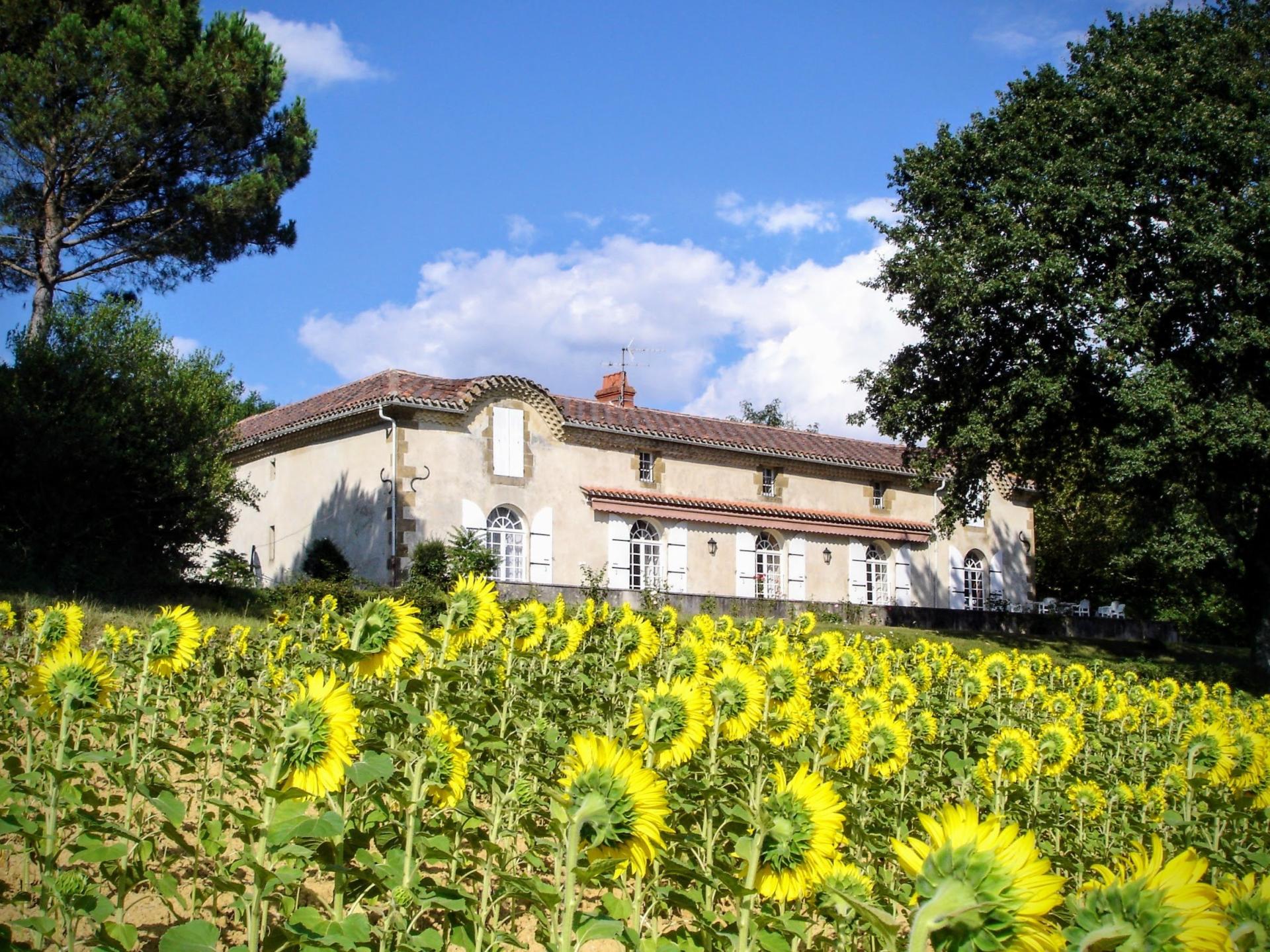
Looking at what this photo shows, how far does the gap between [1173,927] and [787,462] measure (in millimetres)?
30760

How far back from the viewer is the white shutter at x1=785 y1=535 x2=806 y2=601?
31.6m

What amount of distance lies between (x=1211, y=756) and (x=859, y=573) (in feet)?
88.7

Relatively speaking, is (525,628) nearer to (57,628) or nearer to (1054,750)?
(57,628)

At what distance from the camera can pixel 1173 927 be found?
165 cm

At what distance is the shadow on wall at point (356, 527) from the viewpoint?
24.8 m

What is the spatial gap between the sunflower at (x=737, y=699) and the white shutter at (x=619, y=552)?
2378cm

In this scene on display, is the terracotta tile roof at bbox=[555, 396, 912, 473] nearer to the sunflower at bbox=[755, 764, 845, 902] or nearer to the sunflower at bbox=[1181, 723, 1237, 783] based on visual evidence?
the sunflower at bbox=[1181, 723, 1237, 783]

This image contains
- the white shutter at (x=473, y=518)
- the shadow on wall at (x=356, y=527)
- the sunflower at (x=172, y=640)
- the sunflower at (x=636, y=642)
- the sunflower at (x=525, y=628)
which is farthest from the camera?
the white shutter at (x=473, y=518)

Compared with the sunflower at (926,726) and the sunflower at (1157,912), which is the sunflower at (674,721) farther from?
the sunflower at (926,726)

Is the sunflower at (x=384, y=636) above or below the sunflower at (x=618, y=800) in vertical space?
above

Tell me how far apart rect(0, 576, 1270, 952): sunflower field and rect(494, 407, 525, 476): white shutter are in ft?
60.7

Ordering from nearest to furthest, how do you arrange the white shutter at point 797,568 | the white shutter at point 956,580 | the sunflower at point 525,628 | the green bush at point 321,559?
1. the sunflower at point 525,628
2. the green bush at point 321,559
3. the white shutter at point 797,568
4. the white shutter at point 956,580

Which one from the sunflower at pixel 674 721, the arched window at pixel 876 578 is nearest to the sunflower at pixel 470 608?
the sunflower at pixel 674 721

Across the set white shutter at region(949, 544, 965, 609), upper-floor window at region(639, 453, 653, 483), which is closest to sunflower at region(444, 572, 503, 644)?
upper-floor window at region(639, 453, 653, 483)
